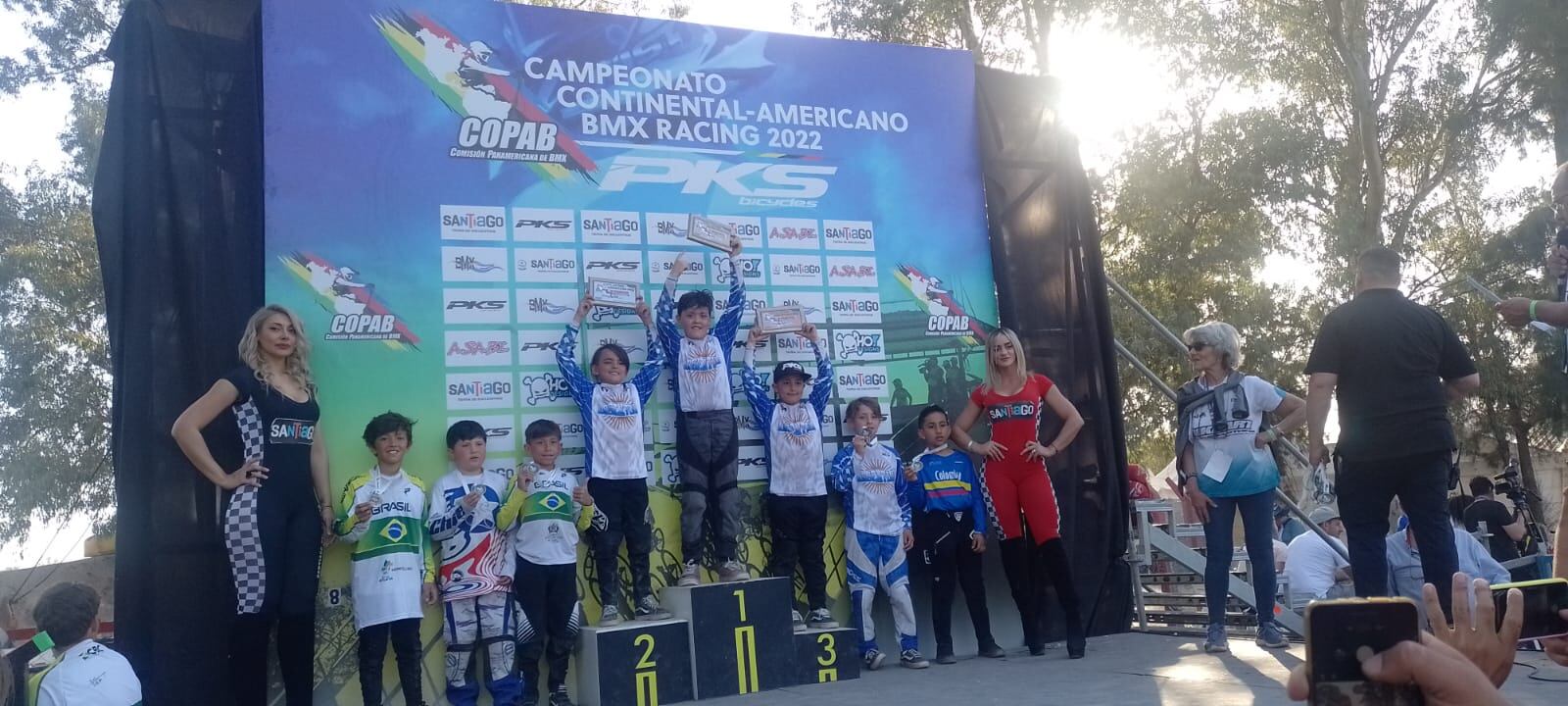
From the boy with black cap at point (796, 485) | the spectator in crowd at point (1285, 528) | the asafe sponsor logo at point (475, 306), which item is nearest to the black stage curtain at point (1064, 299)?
the boy with black cap at point (796, 485)

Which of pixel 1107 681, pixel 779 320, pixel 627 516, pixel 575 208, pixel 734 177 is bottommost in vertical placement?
pixel 1107 681

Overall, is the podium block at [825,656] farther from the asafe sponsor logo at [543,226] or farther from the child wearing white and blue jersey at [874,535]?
the asafe sponsor logo at [543,226]

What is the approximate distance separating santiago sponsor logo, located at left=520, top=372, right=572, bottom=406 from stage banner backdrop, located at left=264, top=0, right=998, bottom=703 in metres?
0.01

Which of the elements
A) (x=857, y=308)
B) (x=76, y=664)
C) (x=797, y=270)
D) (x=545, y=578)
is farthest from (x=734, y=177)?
(x=76, y=664)

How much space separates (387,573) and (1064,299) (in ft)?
13.5

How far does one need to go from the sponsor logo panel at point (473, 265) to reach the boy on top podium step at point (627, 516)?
444mm

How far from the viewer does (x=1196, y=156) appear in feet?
54.2

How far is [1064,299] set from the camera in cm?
723

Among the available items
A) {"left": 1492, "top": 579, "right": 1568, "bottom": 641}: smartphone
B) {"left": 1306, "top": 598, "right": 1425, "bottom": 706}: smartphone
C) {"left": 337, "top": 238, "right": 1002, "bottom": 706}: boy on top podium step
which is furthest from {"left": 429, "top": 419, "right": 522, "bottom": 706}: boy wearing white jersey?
{"left": 1306, "top": 598, "right": 1425, "bottom": 706}: smartphone

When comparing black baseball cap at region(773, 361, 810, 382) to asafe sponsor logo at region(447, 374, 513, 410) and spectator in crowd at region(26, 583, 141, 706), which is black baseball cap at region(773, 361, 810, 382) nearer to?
asafe sponsor logo at region(447, 374, 513, 410)

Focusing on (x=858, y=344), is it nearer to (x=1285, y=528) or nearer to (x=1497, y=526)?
(x=1497, y=526)

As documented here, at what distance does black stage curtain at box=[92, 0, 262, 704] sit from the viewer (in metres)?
4.99

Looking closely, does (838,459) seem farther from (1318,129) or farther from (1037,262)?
(1318,129)

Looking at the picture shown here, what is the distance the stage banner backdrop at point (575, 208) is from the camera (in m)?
5.53
